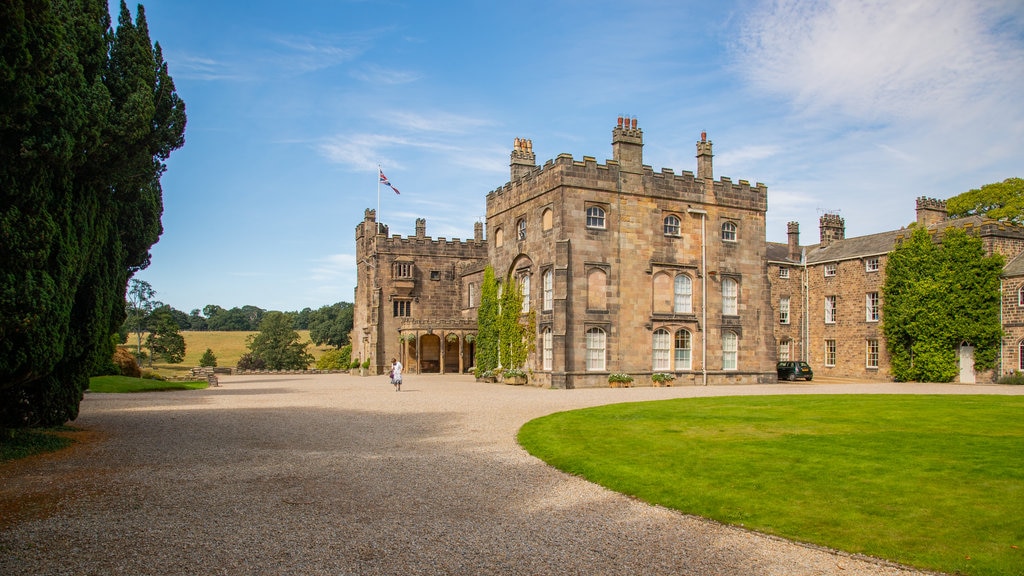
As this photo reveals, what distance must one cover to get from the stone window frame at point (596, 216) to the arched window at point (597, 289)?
1.90 m

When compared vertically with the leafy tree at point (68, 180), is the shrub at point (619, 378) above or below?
below

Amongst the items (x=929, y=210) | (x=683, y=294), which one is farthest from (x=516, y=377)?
(x=929, y=210)

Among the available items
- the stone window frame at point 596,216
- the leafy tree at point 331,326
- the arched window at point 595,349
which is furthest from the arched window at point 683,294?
the leafy tree at point 331,326

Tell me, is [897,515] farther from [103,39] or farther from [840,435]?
[103,39]

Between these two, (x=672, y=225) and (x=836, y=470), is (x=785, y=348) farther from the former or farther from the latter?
(x=836, y=470)

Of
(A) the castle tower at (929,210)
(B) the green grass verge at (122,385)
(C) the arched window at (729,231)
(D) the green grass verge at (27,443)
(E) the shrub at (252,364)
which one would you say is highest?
(A) the castle tower at (929,210)

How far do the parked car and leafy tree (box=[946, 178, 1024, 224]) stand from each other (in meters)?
18.5

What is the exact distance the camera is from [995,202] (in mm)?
48938

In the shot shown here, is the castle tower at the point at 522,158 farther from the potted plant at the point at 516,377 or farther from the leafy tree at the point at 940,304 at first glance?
the leafy tree at the point at 940,304

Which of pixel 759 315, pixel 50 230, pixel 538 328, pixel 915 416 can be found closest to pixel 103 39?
pixel 50 230

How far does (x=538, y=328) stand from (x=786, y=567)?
2577 cm

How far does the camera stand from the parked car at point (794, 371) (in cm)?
3820

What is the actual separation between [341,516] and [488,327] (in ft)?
91.8

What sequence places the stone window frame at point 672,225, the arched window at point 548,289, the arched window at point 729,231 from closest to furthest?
1. the arched window at point 548,289
2. the stone window frame at point 672,225
3. the arched window at point 729,231
